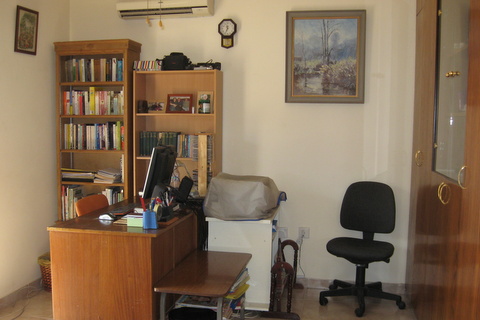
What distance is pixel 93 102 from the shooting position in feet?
14.1

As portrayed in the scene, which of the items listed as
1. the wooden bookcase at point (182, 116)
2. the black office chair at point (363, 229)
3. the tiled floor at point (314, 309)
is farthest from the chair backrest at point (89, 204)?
the black office chair at point (363, 229)

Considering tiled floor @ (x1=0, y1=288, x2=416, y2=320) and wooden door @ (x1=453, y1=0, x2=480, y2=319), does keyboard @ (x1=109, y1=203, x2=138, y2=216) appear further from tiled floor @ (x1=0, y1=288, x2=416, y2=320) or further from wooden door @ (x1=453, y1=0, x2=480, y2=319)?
wooden door @ (x1=453, y1=0, x2=480, y2=319)

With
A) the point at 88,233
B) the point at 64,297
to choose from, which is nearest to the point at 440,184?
the point at 88,233

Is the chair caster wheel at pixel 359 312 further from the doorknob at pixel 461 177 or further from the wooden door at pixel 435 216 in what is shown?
the doorknob at pixel 461 177

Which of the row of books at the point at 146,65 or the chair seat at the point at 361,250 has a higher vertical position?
the row of books at the point at 146,65

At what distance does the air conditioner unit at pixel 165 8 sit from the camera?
4.09m

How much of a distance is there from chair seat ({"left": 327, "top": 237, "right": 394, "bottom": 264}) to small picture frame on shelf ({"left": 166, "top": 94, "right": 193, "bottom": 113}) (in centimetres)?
169

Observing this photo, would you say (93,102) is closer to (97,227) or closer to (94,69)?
(94,69)

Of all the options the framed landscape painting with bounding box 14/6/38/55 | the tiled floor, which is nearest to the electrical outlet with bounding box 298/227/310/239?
the tiled floor

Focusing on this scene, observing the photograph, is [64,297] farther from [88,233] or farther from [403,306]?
[403,306]

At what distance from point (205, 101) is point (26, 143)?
1.52 meters

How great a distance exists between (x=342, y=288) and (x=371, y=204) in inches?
28.4

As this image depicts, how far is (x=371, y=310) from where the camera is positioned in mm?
3740

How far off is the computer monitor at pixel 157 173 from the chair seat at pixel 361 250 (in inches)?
55.2
